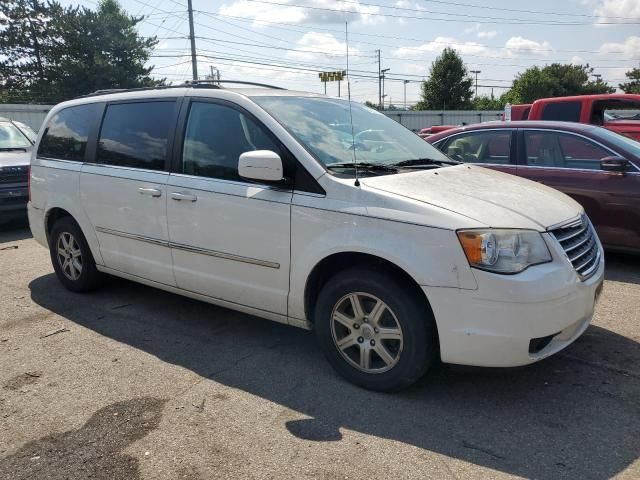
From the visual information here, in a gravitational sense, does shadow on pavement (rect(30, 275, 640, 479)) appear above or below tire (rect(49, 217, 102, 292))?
below

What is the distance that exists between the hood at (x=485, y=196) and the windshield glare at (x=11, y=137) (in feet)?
27.4

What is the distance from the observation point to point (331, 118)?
407cm

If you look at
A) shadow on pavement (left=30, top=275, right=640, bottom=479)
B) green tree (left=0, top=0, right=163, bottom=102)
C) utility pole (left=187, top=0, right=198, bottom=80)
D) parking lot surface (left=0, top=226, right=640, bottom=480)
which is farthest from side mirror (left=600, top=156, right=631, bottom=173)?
green tree (left=0, top=0, right=163, bottom=102)

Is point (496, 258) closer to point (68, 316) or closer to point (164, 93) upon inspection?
point (164, 93)

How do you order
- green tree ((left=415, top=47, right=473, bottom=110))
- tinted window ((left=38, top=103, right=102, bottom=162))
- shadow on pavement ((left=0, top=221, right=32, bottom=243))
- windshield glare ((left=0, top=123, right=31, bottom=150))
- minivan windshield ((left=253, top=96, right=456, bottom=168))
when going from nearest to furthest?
minivan windshield ((left=253, top=96, right=456, bottom=168)) → tinted window ((left=38, top=103, right=102, bottom=162)) → shadow on pavement ((left=0, top=221, right=32, bottom=243)) → windshield glare ((left=0, top=123, right=31, bottom=150)) → green tree ((left=415, top=47, right=473, bottom=110))

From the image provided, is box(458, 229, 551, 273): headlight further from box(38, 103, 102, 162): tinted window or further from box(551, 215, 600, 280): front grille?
Answer: box(38, 103, 102, 162): tinted window

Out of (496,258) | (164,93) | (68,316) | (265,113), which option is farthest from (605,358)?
(68,316)

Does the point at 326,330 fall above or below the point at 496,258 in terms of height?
below

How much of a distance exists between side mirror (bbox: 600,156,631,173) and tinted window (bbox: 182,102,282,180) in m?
3.88

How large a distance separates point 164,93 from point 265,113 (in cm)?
117

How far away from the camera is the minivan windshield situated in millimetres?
3686

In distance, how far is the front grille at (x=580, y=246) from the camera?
320 centimetres

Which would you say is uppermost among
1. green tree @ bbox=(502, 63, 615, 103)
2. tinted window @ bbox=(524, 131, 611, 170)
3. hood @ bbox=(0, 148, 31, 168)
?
green tree @ bbox=(502, 63, 615, 103)

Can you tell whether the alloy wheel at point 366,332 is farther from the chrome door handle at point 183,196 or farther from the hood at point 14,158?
the hood at point 14,158
